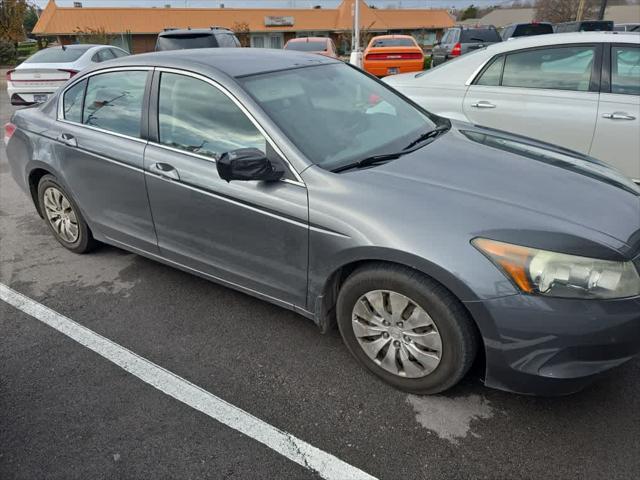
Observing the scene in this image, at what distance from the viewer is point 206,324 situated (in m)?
3.20

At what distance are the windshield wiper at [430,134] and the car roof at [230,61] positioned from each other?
0.91m

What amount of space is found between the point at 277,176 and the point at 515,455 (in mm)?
1750

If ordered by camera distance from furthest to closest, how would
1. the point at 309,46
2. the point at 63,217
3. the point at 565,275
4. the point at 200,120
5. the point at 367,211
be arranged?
the point at 309,46 < the point at 63,217 < the point at 200,120 < the point at 367,211 < the point at 565,275

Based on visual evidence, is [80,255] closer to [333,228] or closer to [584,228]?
[333,228]

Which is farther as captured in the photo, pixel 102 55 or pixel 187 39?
pixel 102 55

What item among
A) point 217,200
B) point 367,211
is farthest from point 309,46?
point 367,211

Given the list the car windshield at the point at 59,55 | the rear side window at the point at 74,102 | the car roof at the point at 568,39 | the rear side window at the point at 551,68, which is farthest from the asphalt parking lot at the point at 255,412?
the car windshield at the point at 59,55

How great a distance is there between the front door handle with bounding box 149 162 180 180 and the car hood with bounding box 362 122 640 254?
1.24 m

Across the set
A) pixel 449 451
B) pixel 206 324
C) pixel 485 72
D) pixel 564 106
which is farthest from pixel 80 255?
pixel 564 106

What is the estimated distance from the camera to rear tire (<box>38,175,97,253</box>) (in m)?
4.00

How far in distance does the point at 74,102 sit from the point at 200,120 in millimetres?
1523

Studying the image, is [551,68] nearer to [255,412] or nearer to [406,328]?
[406,328]

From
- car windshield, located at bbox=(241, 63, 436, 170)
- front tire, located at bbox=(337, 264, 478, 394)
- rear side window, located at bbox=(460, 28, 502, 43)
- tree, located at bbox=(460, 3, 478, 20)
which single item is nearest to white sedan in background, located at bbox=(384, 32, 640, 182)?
car windshield, located at bbox=(241, 63, 436, 170)

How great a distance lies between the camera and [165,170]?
3.06 metres
